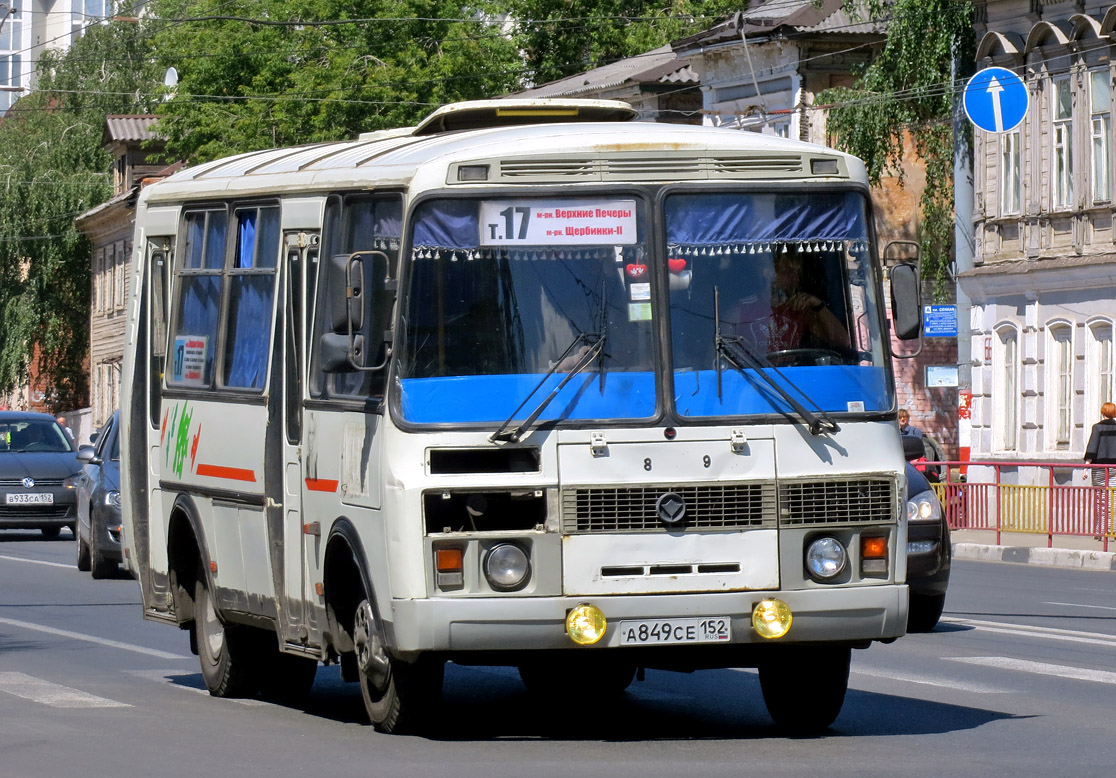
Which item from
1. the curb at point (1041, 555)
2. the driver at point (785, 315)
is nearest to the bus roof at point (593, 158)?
the driver at point (785, 315)

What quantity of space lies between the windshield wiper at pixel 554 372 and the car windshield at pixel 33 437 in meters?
22.2

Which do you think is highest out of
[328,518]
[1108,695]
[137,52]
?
[137,52]

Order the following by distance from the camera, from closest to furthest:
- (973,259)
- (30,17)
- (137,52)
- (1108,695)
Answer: (1108,695) < (973,259) < (137,52) < (30,17)

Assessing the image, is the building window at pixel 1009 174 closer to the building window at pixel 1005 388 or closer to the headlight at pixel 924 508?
the building window at pixel 1005 388

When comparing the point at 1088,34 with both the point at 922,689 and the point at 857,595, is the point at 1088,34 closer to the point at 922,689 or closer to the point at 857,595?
the point at 922,689

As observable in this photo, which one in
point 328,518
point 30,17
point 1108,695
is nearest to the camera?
point 328,518

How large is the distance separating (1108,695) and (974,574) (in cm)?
1266

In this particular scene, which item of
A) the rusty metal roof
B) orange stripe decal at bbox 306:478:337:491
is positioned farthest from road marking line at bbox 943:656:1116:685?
the rusty metal roof

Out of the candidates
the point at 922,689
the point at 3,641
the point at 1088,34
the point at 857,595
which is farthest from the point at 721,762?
the point at 1088,34

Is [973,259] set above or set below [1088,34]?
below

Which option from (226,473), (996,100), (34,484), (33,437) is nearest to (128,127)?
(996,100)

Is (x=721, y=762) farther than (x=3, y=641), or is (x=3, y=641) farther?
(x=3, y=641)

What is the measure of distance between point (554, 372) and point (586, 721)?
2.12 metres

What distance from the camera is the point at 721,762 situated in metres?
9.88
